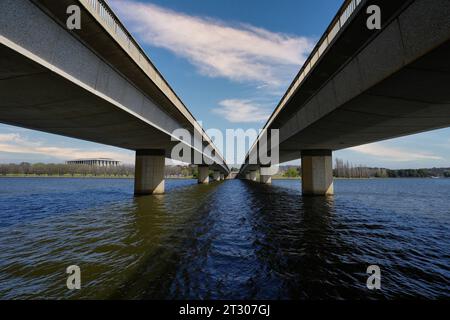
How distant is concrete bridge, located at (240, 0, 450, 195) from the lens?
621cm

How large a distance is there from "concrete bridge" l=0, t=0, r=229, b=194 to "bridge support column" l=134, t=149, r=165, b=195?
36.8ft

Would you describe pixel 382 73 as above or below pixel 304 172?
above

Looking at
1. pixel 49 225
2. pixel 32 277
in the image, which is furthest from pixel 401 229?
pixel 49 225

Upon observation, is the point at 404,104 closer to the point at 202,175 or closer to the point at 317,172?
the point at 317,172

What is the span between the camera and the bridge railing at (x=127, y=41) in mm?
8969

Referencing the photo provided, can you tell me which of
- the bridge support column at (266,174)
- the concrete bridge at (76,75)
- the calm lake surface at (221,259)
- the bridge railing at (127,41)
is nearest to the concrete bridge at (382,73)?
the calm lake surface at (221,259)

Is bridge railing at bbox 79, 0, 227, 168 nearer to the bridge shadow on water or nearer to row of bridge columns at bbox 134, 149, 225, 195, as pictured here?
the bridge shadow on water

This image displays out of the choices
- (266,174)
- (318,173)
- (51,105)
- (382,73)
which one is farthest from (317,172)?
(266,174)

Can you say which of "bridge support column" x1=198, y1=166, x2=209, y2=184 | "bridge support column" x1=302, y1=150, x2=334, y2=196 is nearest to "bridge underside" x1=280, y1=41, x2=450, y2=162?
"bridge support column" x1=302, y1=150, x2=334, y2=196

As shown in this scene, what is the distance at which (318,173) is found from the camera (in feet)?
94.4

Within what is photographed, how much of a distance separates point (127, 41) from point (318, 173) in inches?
1006

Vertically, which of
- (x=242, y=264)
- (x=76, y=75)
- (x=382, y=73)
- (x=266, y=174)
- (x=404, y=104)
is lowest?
(x=242, y=264)
